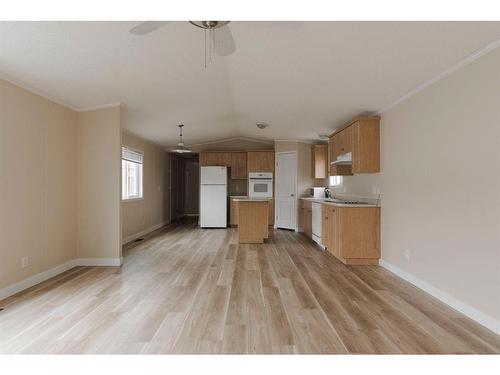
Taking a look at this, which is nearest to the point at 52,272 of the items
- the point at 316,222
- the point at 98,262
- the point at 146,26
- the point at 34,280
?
the point at 34,280

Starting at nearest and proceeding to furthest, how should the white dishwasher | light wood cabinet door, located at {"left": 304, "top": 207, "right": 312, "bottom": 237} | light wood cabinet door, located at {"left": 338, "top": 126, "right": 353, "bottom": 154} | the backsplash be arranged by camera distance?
the backsplash
light wood cabinet door, located at {"left": 338, "top": 126, "right": 353, "bottom": 154}
the white dishwasher
light wood cabinet door, located at {"left": 304, "top": 207, "right": 312, "bottom": 237}

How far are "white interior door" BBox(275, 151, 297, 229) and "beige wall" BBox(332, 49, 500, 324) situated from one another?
363 cm

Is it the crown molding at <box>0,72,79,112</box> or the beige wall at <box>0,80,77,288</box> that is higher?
the crown molding at <box>0,72,79,112</box>

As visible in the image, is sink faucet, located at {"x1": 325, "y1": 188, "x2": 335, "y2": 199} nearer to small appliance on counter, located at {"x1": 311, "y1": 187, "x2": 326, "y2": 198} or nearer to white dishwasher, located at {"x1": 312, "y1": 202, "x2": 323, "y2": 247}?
small appliance on counter, located at {"x1": 311, "y1": 187, "x2": 326, "y2": 198}

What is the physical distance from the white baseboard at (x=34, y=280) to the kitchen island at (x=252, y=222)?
294 centimetres

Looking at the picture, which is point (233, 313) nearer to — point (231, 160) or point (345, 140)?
point (345, 140)

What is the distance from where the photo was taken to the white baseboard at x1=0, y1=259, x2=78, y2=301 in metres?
2.97

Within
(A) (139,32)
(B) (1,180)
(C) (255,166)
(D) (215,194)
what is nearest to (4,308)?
(B) (1,180)

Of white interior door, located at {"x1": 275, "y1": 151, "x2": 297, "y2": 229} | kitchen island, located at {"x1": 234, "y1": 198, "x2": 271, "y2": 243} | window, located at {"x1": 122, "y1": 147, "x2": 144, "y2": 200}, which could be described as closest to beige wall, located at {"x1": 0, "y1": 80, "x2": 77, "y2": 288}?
window, located at {"x1": 122, "y1": 147, "x2": 144, "y2": 200}

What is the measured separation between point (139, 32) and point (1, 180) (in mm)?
2223

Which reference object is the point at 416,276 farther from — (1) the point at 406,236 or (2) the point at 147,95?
(2) the point at 147,95

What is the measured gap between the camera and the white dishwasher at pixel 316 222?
18.2 ft

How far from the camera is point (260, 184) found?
802 centimetres

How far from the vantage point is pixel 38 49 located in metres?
2.51
